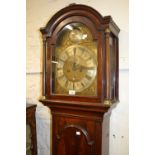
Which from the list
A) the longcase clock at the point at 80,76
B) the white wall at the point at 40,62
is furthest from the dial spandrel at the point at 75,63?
the white wall at the point at 40,62

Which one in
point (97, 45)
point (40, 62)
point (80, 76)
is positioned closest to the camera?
point (97, 45)

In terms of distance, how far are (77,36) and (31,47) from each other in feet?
2.55

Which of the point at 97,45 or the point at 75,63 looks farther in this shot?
the point at 75,63

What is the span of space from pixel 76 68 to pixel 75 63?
0.05 m

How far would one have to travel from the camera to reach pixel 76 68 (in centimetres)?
165

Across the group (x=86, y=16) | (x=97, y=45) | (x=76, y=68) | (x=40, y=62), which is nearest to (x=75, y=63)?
(x=76, y=68)

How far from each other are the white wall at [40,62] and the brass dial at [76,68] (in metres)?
0.35

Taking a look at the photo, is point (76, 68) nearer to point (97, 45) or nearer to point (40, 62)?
point (97, 45)

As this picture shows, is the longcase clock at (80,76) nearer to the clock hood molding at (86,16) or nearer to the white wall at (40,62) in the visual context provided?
the clock hood molding at (86,16)

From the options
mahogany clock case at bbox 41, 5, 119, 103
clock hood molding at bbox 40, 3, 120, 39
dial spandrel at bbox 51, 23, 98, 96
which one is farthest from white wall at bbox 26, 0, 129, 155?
dial spandrel at bbox 51, 23, 98, 96

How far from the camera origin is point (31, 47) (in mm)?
2195
